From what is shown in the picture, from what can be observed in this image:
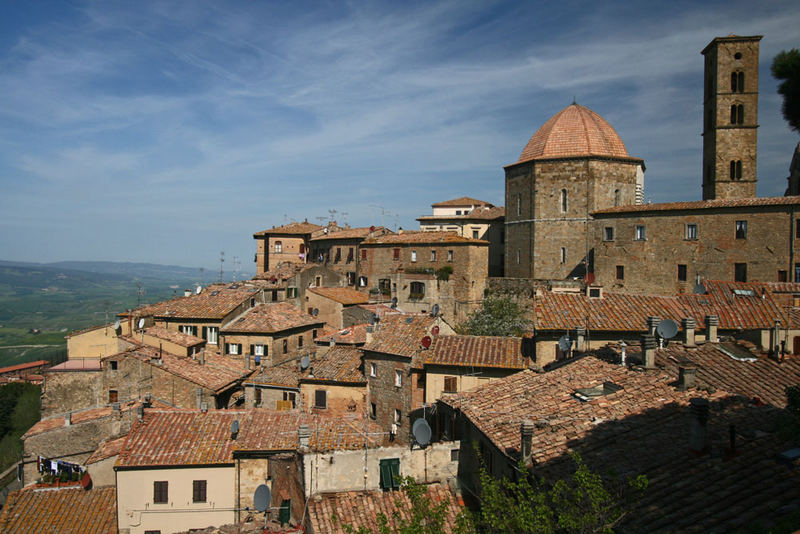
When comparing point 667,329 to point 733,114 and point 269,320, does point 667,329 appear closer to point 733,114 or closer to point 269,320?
point 269,320

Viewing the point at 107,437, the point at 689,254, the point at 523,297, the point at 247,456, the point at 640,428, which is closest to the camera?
the point at 640,428

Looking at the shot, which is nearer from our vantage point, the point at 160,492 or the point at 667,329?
the point at 667,329

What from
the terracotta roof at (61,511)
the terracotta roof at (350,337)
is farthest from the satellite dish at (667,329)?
the terracotta roof at (61,511)

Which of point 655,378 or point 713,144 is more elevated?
point 713,144

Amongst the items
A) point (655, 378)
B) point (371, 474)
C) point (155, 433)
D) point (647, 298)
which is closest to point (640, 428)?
point (655, 378)

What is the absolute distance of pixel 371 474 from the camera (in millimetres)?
16703

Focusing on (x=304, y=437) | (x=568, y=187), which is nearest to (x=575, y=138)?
(x=568, y=187)

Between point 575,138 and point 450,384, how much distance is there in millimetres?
27406

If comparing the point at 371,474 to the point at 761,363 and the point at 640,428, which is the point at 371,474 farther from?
the point at 761,363

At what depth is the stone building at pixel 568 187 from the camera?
4281 centimetres

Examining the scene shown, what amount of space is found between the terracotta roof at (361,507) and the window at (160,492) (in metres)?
8.44

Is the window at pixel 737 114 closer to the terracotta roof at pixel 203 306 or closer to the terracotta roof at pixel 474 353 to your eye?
the terracotta roof at pixel 474 353

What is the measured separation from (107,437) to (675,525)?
24297 millimetres

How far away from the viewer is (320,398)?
88.0 ft
